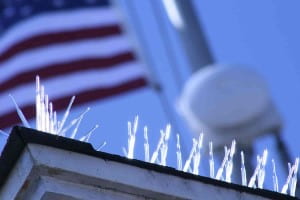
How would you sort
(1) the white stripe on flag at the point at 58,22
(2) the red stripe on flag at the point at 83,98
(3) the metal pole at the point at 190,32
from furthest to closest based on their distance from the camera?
(1) the white stripe on flag at the point at 58,22, (2) the red stripe on flag at the point at 83,98, (3) the metal pole at the point at 190,32

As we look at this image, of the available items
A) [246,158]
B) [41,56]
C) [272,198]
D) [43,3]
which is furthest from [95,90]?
[272,198]

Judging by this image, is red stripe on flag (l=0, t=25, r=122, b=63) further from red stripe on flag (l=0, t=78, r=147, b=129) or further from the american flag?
red stripe on flag (l=0, t=78, r=147, b=129)

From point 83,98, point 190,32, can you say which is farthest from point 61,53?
point 190,32

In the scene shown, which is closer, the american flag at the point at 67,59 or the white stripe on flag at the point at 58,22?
the american flag at the point at 67,59

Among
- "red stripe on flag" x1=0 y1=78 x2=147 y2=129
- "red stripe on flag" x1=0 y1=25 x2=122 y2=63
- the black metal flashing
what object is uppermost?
"red stripe on flag" x1=0 y1=25 x2=122 y2=63

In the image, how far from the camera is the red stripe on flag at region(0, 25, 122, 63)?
18.2 m

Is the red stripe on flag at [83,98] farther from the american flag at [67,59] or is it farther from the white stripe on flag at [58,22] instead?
the white stripe on flag at [58,22]

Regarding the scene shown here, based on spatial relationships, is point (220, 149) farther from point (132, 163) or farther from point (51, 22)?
point (132, 163)

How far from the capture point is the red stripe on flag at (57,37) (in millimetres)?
18203

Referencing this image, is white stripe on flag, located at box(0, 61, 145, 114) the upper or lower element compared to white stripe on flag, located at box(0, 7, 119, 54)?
lower

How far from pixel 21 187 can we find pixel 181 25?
9363mm

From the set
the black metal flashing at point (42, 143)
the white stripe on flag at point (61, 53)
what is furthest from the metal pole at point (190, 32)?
the black metal flashing at point (42, 143)

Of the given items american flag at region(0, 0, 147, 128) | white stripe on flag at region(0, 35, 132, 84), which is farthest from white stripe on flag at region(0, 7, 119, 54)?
white stripe on flag at region(0, 35, 132, 84)

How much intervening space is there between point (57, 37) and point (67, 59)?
383 mm
